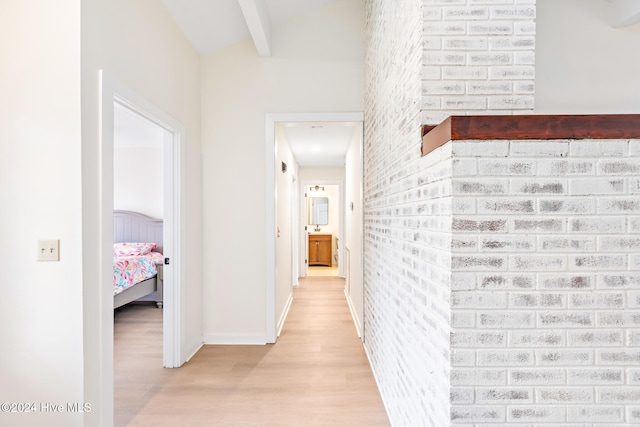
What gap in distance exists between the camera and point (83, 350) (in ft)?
5.10

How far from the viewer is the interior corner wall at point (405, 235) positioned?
1163 millimetres

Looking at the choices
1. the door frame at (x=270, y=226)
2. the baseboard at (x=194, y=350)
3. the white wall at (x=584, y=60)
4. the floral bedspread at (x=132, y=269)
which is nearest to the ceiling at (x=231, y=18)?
the door frame at (x=270, y=226)

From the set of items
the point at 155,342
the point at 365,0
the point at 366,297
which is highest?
the point at 365,0

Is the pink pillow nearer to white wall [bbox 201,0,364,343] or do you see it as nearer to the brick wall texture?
white wall [bbox 201,0,364,343]

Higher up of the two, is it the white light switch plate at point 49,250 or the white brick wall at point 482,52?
the white brick wall at point 482,52

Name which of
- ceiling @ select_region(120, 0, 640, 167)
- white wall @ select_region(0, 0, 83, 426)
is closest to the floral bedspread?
ceiling @ select_region(120, 0, 640, 167)

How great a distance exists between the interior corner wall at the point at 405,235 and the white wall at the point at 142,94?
158 centimetres

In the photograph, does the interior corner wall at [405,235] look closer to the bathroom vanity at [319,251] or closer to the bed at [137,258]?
the bed at [137,258]

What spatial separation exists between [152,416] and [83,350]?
2.60 feet

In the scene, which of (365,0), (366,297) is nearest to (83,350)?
(366,297)

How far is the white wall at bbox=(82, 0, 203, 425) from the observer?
1598 mm

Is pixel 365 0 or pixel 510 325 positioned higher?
pixel 365 0

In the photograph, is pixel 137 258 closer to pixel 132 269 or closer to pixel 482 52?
pixel 132 269

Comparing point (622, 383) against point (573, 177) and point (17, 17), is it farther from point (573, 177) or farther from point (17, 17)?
point (17, 17)
